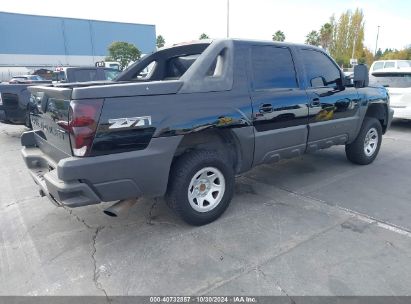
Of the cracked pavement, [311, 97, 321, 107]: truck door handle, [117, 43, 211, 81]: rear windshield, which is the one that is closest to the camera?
the cracked pavement

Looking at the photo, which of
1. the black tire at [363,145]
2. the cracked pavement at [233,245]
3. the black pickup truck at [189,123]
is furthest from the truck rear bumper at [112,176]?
the black tire at [363,145]

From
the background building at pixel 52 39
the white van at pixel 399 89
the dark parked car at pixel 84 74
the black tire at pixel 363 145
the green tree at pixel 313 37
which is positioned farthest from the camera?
the green tree at pixel 313 37

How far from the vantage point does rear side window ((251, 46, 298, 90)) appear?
387 centimetres

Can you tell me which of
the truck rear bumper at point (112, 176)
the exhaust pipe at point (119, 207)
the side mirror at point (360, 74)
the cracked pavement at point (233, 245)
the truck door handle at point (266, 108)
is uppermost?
the side mirror at point (360, 74)

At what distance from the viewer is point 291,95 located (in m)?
4.17

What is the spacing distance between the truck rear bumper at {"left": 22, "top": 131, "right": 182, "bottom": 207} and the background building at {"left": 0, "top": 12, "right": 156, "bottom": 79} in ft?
177

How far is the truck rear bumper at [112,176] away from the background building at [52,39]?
53870 millimetres

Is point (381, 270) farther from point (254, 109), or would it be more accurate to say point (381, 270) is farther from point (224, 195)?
point (254, 109)

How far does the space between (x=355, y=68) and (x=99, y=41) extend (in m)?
63.3

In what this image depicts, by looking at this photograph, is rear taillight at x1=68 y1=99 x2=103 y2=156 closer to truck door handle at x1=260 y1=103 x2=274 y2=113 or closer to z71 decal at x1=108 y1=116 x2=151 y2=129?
z71 decal at x1=108 y1=116 x2=151 y2=129

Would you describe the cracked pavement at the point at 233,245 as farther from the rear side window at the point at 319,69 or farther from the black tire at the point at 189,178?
the rear side window at the point at 319,69

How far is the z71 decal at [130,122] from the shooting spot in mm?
2805

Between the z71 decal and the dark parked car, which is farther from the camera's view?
the dark parked car

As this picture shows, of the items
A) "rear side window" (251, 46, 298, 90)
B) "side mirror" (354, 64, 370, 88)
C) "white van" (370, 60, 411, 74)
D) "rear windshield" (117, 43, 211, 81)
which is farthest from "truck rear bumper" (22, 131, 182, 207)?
"white van" (370, 60, 411, 74)
